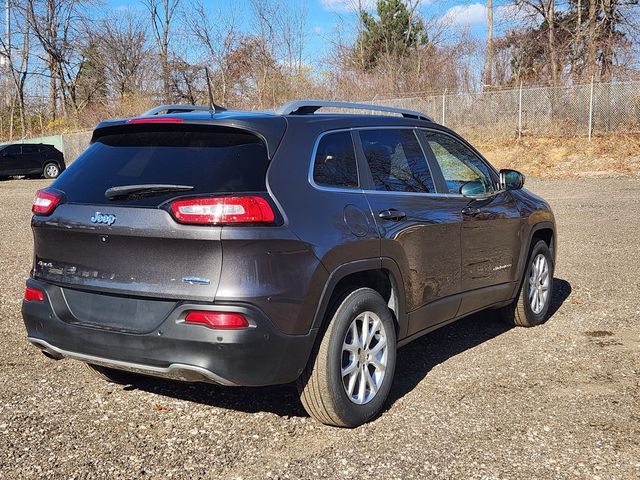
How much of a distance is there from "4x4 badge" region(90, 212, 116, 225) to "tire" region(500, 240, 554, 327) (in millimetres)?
3598

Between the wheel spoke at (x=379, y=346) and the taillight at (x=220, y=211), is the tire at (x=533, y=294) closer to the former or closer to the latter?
the wheel spoke at (x=379, y=346)

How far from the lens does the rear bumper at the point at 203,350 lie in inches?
137

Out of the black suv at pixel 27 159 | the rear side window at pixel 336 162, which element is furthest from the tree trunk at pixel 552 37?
the rear side window at pixel 336 162

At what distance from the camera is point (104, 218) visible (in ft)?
12.3

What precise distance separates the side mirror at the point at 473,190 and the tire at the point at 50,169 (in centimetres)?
2730

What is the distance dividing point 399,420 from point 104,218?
2.00 m

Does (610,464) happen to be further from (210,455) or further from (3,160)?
(3,160)

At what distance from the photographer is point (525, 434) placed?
3971 millimetres

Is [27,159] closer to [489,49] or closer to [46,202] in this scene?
[489,49]

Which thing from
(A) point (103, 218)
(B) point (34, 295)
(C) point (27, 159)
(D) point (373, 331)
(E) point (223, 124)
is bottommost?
(C) point (27, 159)

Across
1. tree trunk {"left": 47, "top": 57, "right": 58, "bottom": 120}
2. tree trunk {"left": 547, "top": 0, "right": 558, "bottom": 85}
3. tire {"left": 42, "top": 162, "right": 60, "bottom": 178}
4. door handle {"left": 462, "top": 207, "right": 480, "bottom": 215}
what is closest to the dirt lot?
door handle {"left": 462, "top": 207, "right": 480, "bottom": 215}

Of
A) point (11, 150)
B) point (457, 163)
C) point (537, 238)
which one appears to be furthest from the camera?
point (11, 150)

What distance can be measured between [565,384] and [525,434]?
3.11 ft

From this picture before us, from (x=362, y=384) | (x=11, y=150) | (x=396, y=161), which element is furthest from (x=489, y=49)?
(x=362, y=384)
